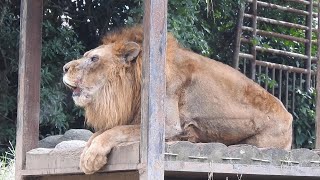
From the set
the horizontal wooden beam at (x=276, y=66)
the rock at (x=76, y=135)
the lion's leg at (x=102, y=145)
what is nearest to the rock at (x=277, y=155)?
the lion's leg at (x=102, y=145)

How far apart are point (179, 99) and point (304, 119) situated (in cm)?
661

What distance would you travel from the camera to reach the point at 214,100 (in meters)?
5.13

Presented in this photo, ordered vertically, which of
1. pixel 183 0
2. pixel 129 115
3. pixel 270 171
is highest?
pixel 183 0

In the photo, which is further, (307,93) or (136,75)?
(307,93)

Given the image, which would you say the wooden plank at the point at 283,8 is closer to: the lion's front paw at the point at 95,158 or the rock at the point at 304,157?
the rock at the point at 304,157

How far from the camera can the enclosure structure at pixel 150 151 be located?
14.1 feet

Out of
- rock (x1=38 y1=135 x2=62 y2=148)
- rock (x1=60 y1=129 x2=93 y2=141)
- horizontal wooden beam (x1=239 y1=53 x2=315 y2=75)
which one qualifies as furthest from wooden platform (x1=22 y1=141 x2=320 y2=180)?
horizontal wooden beam (x1=239 y1=53 x2=315 y2=75)

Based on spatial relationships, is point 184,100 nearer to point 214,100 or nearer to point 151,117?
point 214,100

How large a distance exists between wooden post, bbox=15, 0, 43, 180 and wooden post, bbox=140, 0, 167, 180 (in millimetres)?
1338

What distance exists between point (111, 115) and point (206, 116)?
60 cm

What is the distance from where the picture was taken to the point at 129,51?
4973 mm

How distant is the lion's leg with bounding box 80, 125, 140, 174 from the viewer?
4535mm

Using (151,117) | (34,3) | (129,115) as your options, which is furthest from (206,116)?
(34,3)

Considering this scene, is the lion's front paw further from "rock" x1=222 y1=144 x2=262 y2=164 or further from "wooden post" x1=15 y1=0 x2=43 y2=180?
"wooden post" x1=15 y1=0 x2=43 y2=180
